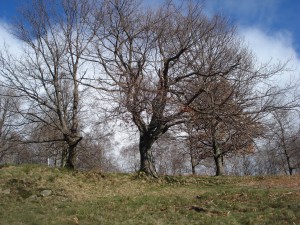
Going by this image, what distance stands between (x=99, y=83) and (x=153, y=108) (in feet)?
10.5

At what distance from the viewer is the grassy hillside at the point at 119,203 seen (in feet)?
29.3

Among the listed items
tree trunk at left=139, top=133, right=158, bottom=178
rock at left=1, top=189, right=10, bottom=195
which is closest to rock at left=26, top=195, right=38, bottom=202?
rock at left=1, top=189, right=10, bottom=195

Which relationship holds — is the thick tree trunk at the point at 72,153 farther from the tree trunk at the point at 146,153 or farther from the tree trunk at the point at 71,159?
the tree trunk at the point at 146,153

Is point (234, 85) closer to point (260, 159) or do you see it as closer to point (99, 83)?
point (99, 83)

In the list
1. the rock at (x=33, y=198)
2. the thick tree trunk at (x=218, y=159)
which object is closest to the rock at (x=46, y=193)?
the rock at (x=33, y=198)

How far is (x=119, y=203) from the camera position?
1094cm

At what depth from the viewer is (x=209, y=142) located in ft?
86.4

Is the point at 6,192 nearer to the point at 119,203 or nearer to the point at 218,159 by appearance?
the point at 119,203

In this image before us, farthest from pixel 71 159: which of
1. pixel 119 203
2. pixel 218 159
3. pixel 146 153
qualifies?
pixel 218 159

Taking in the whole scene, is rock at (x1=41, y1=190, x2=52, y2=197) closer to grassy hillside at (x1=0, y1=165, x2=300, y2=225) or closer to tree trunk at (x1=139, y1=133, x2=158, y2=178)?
grassy hillside at (x1=0, y1=165, x2=300, y2=225)

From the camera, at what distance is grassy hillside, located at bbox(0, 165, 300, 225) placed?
894 cm

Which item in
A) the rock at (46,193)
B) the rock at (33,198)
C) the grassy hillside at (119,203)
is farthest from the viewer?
the rock at (46,193)

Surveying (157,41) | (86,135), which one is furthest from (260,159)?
→ (157,41)

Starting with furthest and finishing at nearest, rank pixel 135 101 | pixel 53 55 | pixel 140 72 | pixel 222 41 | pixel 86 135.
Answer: pixel 86 135
pixel 222 41
pixel 53 55
pixel 140 72
pixel 135 101
